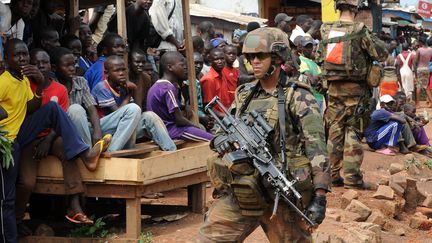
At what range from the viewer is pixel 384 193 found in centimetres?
989

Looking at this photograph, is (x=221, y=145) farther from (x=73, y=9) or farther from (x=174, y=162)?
(x=73, y=9)

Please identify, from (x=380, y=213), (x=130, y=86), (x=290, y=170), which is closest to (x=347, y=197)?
(x=380, y=213)

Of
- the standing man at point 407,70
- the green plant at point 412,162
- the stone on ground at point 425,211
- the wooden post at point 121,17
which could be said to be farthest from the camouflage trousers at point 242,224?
the standing man at point 407,70

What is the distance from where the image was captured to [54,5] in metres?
9.02

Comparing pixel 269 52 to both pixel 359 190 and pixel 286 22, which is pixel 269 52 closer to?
pixel 359 190

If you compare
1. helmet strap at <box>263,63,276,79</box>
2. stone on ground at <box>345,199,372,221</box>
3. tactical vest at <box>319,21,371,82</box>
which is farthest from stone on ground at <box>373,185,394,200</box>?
helmet strap at <box>263,63,276,79</box>

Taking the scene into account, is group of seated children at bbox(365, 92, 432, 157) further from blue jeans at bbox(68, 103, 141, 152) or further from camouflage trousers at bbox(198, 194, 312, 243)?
camouflage trousers at bbox(198, 194, 312, 243)

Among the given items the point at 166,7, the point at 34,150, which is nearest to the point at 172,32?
the point at 166,7

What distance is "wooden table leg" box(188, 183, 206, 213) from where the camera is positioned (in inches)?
331

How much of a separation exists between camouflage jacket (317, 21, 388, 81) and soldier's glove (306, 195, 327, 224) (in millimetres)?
4636

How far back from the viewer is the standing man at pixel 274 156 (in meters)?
5.38

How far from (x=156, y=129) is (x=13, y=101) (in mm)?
1618

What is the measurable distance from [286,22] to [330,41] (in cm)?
417

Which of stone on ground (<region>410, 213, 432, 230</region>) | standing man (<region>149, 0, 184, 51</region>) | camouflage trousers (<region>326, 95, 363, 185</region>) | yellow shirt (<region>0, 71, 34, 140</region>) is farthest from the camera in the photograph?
standing man (<region>149, 0, 184, 51</region>)
